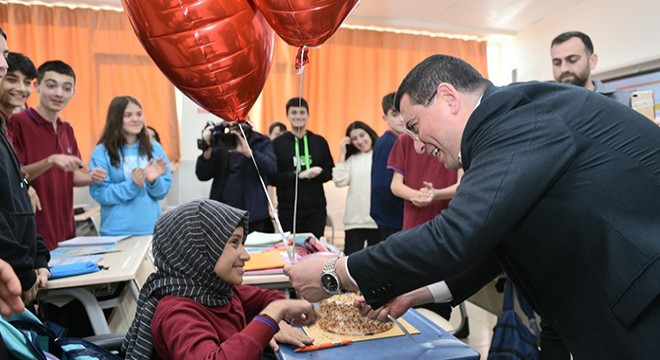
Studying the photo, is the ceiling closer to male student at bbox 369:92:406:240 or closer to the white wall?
the white wall

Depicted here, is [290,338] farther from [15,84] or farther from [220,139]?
[220,139]

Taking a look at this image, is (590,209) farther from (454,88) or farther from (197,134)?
(197,134)

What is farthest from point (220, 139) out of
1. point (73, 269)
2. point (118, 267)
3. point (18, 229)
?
point (18, 229)

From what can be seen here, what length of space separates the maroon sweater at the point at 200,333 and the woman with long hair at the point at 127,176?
1.59 meters

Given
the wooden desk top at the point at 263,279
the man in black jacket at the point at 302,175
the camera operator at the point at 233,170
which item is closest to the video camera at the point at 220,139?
the camera operator at the point at 233,170

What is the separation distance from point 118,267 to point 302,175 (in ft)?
5.66

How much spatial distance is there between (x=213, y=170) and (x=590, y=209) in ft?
8.40

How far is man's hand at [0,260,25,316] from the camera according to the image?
727mm

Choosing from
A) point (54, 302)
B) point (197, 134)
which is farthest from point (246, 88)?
point (197, 134)

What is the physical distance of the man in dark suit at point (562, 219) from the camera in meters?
0.87

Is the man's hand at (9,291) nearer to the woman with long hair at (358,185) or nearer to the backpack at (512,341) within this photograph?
the backpack at (512,341)

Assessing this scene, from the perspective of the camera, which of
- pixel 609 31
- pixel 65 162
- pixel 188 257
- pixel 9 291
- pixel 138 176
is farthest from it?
pixel 609 31

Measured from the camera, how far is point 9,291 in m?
0.74

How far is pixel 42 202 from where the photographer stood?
2.40 meters
